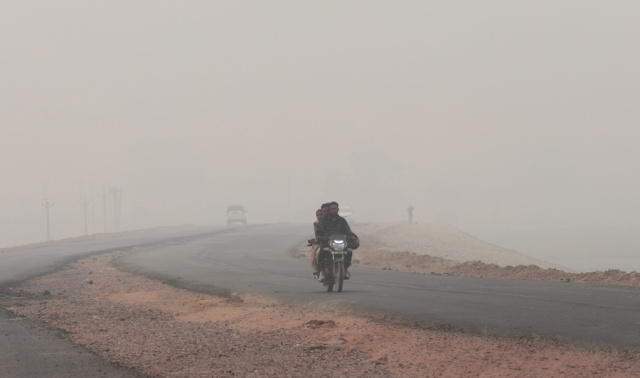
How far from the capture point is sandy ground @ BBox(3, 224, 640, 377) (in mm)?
8195

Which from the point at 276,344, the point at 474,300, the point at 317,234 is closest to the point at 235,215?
the point at 317,234

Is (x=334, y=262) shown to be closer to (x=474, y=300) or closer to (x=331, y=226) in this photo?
(x=331, y=226)

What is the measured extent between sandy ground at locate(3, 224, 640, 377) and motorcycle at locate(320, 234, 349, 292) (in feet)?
4.64

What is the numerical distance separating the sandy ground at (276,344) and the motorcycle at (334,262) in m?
1.42

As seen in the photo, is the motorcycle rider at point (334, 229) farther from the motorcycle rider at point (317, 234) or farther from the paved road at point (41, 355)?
the paved road at point (41, 355)

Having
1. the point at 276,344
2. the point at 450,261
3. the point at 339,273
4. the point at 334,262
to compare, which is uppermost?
the point at 334,262

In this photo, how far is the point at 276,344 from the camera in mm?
10148

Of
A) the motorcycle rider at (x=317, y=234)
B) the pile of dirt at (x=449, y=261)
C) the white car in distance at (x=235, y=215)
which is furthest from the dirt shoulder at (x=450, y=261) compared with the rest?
the white car in distance at (x=235, y=215)

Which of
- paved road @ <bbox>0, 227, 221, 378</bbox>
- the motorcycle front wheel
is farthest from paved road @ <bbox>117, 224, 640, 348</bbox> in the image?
paved road @ <bbox>0, 227, 221, 378</bbox>

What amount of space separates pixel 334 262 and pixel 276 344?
5597mm

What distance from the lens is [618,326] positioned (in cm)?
999

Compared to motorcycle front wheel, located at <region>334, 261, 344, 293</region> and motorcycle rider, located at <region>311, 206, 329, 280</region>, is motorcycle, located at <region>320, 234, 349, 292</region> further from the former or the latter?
motorcycle rider, located at <region>311, 206, 329, 280</region>

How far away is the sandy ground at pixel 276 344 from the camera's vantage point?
8.20m

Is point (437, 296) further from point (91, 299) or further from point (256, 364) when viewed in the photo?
point (91, 299)
